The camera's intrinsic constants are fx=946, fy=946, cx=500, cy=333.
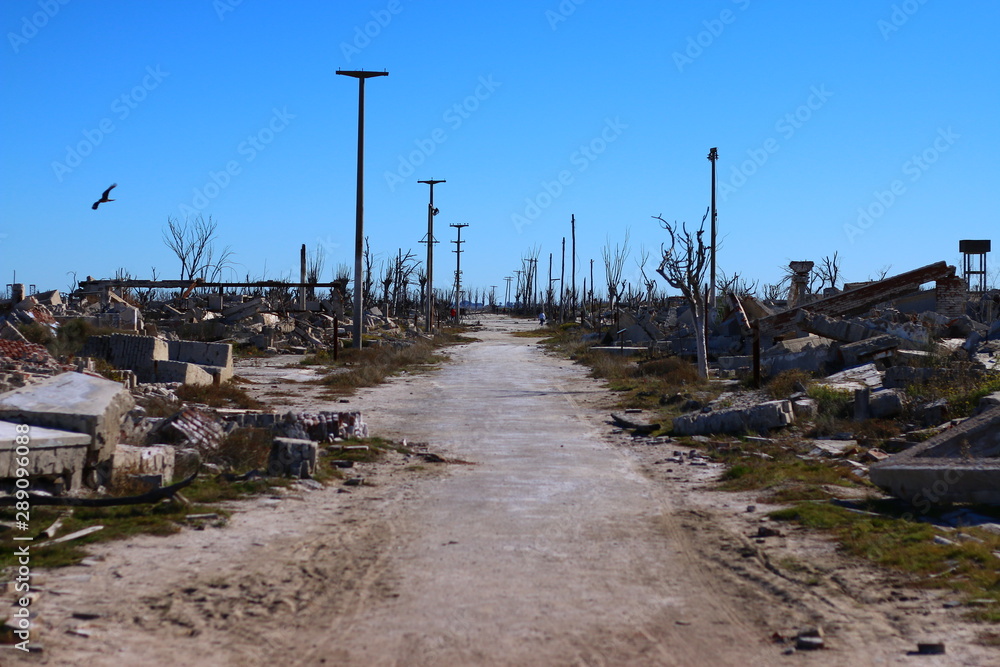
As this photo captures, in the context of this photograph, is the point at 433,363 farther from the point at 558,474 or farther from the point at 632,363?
the point at 558,474

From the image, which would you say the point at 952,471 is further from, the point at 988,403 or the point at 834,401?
the point at 834,401

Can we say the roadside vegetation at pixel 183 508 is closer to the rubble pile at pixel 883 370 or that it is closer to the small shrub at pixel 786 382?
the rubble pile at pixel 883 370

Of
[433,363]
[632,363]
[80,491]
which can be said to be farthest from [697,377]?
[80,491]

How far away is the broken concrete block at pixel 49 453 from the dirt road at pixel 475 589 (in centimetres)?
132

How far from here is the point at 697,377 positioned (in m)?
20.7

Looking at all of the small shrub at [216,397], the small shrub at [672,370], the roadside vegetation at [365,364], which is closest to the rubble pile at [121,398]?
the small shrub at [216,397]

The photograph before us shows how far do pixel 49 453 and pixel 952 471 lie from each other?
6.98 m

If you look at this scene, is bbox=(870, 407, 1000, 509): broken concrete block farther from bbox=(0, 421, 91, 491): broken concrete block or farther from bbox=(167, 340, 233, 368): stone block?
bbox=(167, 340, 233, 368): stone block

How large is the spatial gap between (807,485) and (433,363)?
20321 mm

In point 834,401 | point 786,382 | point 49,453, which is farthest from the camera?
point 786,382

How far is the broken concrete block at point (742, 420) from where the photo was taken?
506 inches

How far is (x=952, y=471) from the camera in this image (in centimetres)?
745

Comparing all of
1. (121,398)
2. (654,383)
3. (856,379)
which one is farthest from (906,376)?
(121,398)

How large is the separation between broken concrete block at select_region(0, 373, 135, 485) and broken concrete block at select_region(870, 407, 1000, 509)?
641cm
